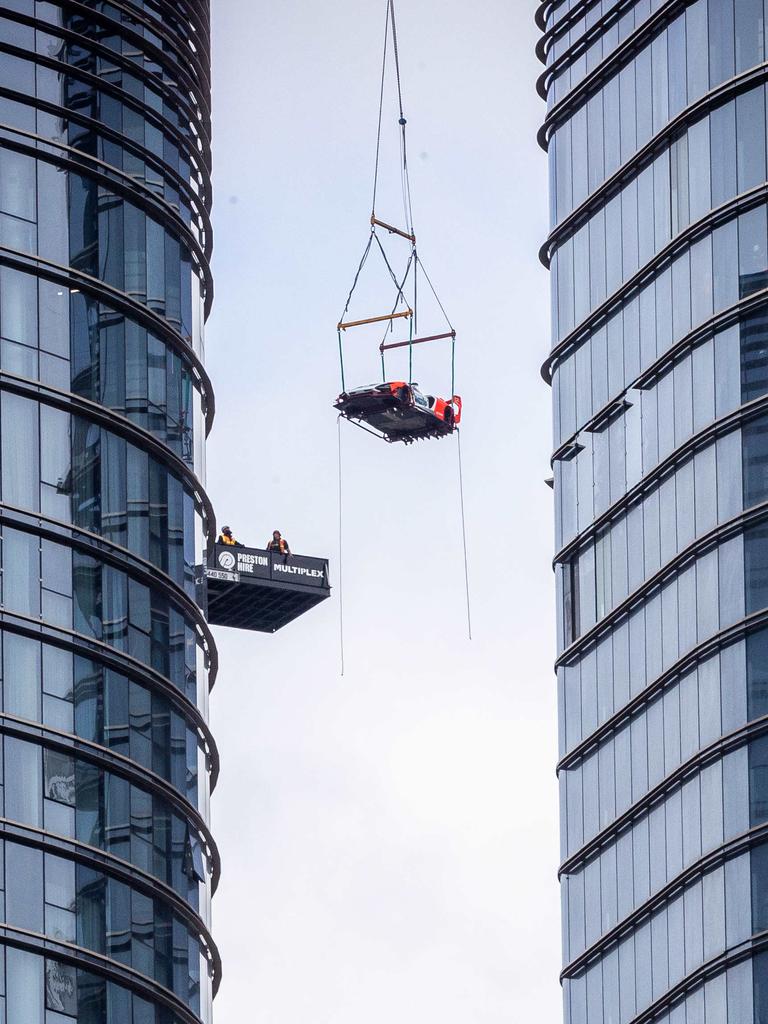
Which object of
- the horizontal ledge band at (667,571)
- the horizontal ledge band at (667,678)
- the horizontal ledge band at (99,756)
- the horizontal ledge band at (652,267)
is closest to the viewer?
the horizontal ledge band at (99,756)

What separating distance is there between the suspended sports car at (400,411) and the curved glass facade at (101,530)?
13749mm

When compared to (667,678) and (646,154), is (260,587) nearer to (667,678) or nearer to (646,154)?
(646,154)

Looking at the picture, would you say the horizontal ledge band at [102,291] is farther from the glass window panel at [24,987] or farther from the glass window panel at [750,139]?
the glass window panel at [24,987]

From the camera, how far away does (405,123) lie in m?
149

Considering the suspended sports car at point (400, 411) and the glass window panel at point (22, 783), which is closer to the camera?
the glass window panel at point (22, 783)

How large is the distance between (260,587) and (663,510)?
26071 millimetres

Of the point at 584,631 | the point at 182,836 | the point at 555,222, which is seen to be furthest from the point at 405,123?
the point at 182,836

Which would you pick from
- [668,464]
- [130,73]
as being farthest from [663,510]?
[130,73]

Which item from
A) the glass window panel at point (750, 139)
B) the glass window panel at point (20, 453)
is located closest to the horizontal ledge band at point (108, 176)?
the glass window panel at point (20, 453)

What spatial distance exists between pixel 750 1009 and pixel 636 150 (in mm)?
27235

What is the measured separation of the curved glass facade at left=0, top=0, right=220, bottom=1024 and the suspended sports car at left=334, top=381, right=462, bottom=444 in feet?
45.1

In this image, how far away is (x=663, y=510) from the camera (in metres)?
109

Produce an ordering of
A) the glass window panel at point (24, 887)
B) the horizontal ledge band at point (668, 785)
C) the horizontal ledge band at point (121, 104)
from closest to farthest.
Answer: the glass window panel at point (24, 887)
the horizontal ledge band at point (668, 785)
the horizontal ledge band at point (121, 104)

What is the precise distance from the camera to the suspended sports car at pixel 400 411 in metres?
127
